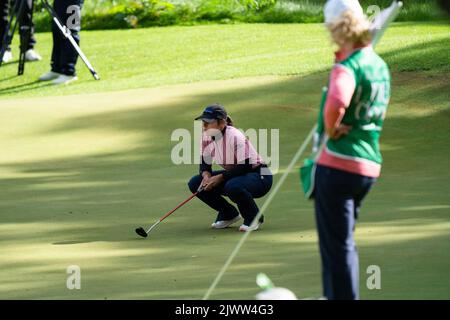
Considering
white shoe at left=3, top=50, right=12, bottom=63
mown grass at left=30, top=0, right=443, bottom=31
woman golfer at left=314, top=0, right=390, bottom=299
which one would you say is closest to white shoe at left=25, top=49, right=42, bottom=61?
white shoe at left=3, top=50, right=12, bottom=63

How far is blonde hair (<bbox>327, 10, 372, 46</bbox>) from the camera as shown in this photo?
20.3 ft

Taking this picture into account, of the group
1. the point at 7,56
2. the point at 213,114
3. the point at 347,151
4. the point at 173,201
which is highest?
the point at 347,151

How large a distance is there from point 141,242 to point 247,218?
951 millimetres

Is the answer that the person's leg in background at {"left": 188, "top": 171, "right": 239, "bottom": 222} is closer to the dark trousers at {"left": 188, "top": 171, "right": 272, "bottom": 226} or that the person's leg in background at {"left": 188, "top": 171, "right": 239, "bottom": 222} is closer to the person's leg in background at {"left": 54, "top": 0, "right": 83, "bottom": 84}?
the dark trousers at {"left": 188, "top": 171, "right": 272, "bottom": 226}

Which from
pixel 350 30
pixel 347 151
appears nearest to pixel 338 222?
pixel 347 151

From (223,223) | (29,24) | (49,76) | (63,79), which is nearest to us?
(223,223)

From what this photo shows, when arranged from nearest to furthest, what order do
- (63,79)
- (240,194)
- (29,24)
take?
1. (240,194)
2. (63,79)
3. (29,24)

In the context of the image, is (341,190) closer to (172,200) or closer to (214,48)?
(172,200)

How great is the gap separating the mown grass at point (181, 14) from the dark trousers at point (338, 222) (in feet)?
56.5

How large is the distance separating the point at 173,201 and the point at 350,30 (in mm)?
5691

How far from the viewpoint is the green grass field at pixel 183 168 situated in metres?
8.30

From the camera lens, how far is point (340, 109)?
19.9ft

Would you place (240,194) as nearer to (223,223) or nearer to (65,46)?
(223,223)

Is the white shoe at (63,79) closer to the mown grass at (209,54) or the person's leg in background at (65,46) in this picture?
the person's leg in background at (65,46)
